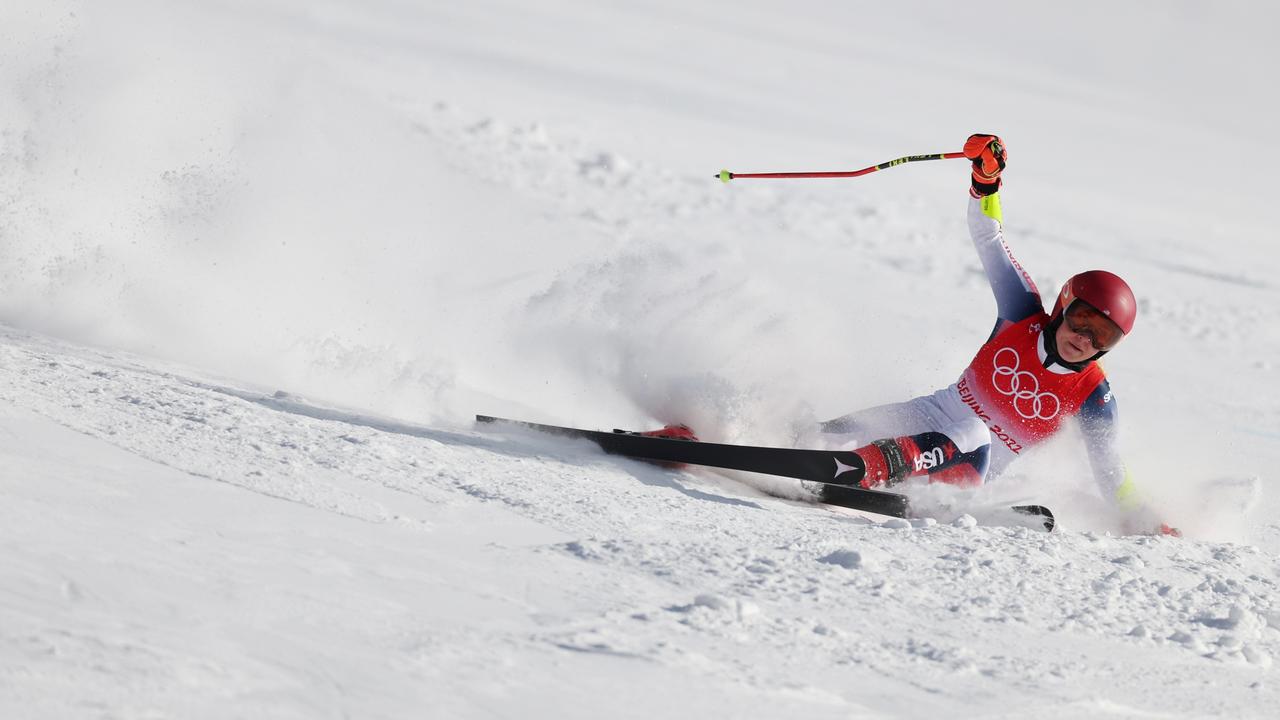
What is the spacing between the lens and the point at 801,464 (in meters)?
4.40

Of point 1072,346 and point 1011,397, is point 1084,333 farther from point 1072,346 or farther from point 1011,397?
point 1011,397

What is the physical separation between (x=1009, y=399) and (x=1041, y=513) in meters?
0.63

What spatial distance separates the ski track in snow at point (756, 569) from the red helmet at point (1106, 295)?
87cm

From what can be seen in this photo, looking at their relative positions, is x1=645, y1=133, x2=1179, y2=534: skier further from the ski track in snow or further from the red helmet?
the ski track in snow

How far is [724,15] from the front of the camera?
46.2 metres

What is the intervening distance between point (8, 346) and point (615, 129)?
1366cm

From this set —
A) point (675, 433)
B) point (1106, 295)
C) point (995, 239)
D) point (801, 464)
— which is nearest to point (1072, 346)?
point (1106, 295)

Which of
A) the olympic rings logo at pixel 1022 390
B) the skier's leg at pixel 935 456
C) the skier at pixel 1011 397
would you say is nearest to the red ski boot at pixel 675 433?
the skier at pixel 1011 397

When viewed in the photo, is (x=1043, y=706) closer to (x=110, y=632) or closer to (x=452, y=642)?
(x=452, y=642)

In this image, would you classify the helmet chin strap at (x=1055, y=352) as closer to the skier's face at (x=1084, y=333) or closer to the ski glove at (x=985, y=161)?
the skier's face at (x=1084, y=333)

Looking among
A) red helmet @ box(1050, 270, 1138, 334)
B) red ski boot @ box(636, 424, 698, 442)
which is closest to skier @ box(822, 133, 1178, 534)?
red helmet @ box(1050, 270, 1138, 334)

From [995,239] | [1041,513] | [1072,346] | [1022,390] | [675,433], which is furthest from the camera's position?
[995,239]

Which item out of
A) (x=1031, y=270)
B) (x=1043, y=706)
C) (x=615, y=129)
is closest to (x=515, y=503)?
(x=1043, y=706)

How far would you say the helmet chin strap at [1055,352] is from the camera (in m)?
4.68
